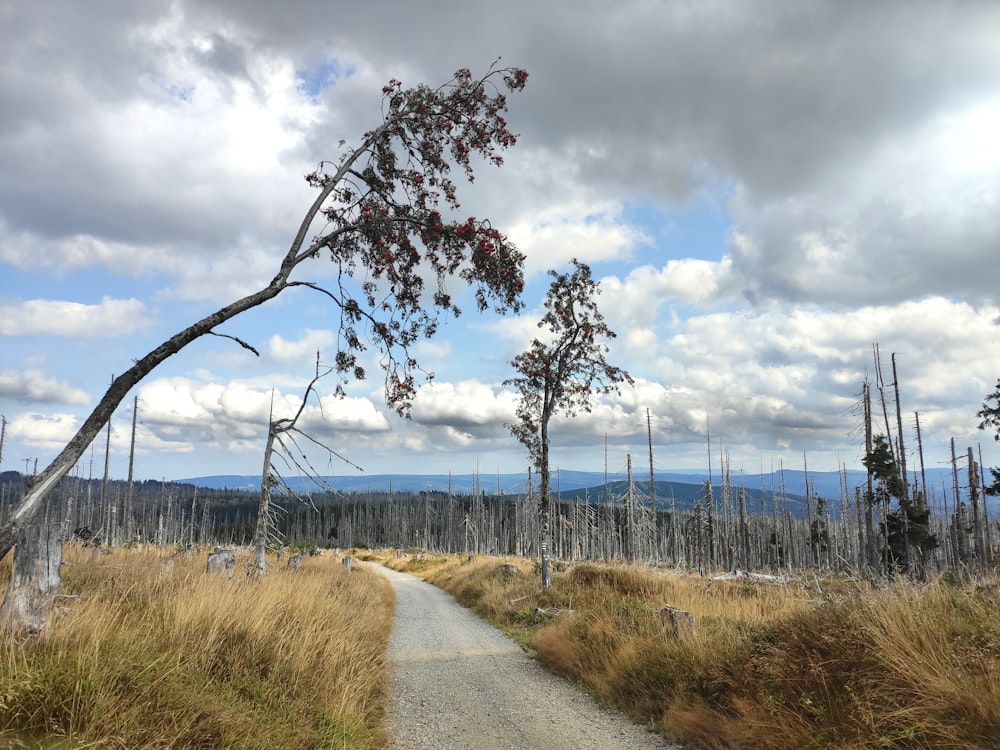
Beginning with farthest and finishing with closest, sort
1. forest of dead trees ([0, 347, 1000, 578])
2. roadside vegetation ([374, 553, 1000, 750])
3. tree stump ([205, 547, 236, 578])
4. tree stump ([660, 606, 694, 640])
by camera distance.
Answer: forest of dead trees ([0, 347, 1000, 578]) → tree stump ([205, 547, 236, 578]) → tree stump ([660, 606, 694, 640]) → roadside vegetation ([374, 553, 1000, 750])

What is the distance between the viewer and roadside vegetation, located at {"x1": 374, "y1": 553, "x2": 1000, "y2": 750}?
4324 mm

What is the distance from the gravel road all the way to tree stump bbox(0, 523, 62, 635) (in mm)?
3886

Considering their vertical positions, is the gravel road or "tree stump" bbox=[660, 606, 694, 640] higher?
"tree stump" bbox=[660, 606, 694, 640]

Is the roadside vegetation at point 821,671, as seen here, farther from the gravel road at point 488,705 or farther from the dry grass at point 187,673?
the dry grass at point 187,673

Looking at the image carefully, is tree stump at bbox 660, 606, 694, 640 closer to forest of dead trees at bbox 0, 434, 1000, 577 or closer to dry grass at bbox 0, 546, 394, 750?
forest of dead trees at bbox 0, 434, 1000, 577

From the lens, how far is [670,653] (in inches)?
302

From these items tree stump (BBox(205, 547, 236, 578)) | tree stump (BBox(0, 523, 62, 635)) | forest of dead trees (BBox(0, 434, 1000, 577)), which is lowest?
forest of dead trees (BBox(0, 434, 1000, 577))

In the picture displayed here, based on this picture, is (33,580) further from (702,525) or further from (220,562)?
(702,525)

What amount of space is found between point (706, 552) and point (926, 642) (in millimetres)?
65633

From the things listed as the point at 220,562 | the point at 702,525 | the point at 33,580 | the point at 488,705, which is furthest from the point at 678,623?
the point at 702,525

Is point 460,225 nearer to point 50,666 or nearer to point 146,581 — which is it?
point 50,666

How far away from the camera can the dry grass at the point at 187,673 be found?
360cm

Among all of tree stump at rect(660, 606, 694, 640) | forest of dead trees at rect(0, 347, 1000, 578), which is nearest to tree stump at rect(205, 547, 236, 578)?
forest of dead trees at rect(0, 347, 1000, 578)

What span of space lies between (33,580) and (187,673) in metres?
1.66
